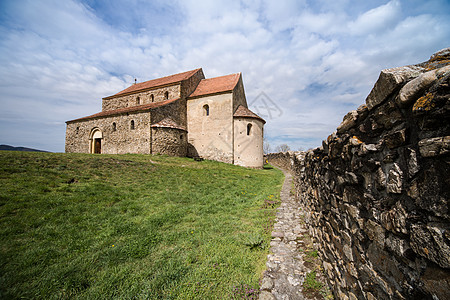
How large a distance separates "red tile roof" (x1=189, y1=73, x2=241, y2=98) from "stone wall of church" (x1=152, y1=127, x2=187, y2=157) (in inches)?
229

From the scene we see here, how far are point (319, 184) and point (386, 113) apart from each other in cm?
243

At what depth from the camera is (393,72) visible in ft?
4.45

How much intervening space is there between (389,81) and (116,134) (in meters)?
21.6

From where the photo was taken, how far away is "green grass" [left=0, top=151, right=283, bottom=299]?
8.91ft

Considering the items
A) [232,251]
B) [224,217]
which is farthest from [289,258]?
[224,217]

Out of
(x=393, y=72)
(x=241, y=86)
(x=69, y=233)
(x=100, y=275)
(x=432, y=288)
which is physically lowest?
(x=100, y=275)

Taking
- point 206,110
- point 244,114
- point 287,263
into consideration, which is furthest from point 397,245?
point 206,110

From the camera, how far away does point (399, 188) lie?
1281mm

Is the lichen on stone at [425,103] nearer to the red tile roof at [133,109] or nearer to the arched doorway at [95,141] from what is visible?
the red tile roof at [133,109]

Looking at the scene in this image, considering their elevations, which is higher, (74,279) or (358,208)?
(358,208)

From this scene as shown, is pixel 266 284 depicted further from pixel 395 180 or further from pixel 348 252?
pixel 395 180

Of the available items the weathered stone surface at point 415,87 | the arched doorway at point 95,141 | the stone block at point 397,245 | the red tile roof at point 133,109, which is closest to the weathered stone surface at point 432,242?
the stone block at point 397,245

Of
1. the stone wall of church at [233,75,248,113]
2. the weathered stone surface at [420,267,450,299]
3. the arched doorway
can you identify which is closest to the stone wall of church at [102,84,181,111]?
the arched doorway

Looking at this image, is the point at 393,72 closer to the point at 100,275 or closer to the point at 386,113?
the point at 386,113
